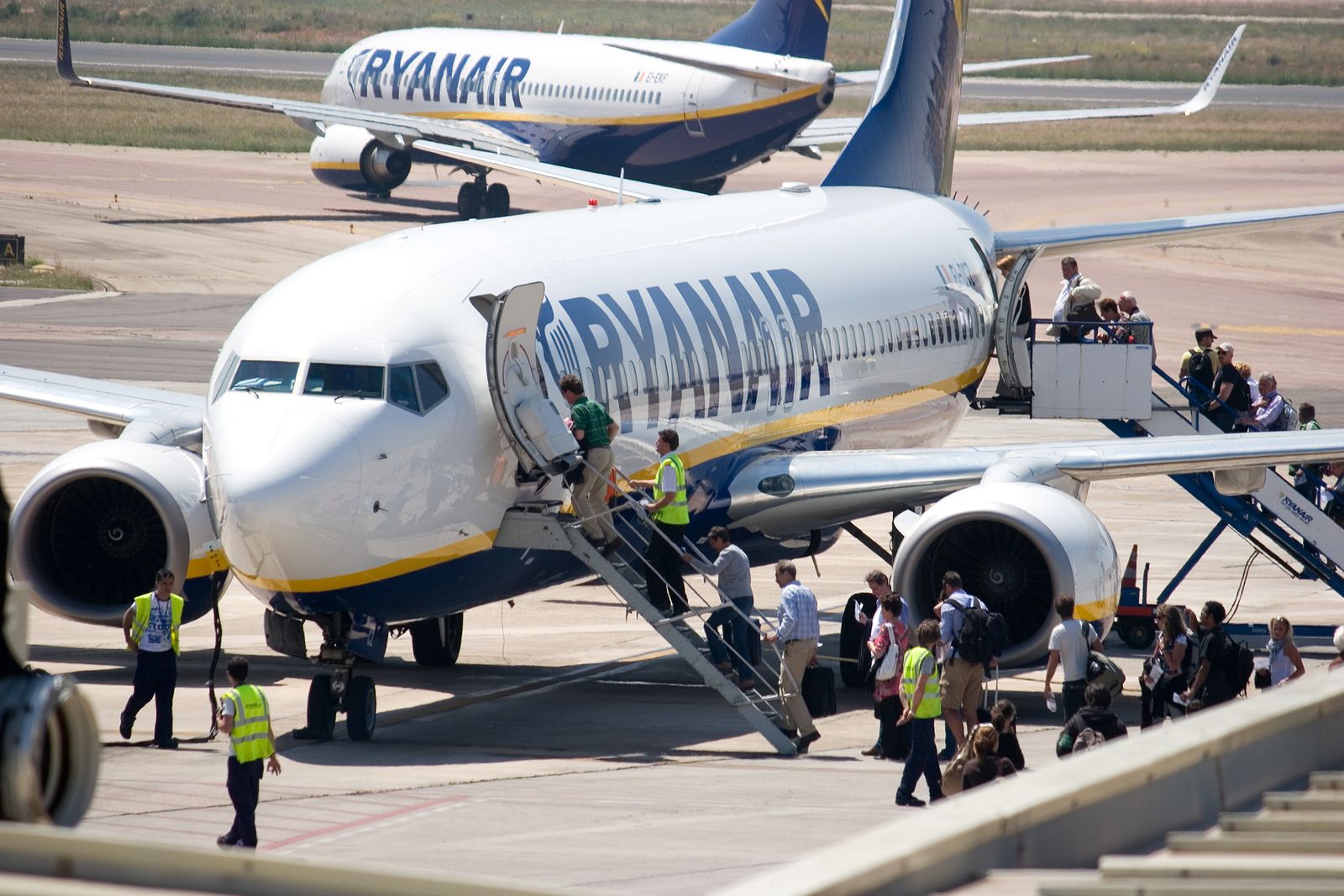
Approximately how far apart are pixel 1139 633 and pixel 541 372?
31.5 feet

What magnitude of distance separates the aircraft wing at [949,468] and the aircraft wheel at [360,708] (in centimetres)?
512

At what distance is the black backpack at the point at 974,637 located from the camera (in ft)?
57.2

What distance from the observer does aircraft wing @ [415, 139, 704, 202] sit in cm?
3072

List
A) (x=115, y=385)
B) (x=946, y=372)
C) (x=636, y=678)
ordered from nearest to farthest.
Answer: (x=636, y=678), (x=115, y=385), (x=946, y=372)

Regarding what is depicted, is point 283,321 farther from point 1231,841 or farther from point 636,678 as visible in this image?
point 1231,841

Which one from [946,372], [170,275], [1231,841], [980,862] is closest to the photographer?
[980,862]

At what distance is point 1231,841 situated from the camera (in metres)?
7.16

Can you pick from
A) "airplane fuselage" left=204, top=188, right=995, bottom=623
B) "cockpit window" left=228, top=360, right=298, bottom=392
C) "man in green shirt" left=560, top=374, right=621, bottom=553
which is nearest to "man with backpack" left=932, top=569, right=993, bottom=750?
"man in green shirt" left=560, top=374, right=621, bottom=553

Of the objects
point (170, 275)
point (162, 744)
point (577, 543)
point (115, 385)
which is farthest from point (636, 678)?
point (170, 275)

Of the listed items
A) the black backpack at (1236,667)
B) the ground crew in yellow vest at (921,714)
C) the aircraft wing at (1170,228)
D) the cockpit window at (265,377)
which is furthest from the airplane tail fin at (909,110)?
the cockpit window at (265,377)

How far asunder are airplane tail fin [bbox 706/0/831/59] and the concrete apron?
5337cm

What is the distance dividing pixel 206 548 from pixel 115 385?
445 cm

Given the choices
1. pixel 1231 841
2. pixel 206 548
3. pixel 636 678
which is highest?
pixel 1231 841

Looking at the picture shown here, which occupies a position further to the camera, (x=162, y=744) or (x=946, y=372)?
(x=946, y=372)
